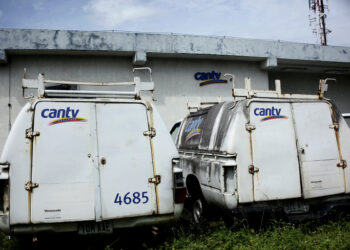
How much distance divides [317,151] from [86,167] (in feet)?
10.8

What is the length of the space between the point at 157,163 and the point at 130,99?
0.91 meters

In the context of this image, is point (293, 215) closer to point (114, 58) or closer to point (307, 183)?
point (307, 183)

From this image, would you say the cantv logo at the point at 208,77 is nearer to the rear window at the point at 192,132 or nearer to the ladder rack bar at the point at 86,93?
the rear window at the point at 192,132

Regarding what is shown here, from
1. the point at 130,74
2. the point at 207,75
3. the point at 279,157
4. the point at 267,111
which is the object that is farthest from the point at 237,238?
the point at 207,75

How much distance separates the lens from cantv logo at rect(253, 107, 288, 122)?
4590mm

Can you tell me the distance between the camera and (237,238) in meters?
4.35

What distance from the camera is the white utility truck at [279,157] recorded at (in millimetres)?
4402

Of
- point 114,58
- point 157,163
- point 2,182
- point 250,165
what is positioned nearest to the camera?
point 2,182

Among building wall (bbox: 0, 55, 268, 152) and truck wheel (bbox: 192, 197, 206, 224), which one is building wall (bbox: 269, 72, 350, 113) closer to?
building wall (bbox: 0, 55, 268, 152)

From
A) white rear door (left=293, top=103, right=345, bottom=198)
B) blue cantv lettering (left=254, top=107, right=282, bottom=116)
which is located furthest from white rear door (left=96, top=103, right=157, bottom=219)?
white rear door (left=293, top=103, right=345, bottom=198)

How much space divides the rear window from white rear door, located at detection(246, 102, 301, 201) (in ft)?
4.65

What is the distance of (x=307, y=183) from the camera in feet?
14.9

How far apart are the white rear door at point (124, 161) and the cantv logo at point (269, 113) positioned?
5.51 feet

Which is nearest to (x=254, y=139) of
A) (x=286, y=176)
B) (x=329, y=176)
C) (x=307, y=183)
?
(x=286, y=176)
